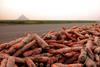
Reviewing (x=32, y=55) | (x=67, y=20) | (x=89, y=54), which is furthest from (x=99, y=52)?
(x=67, y=20)

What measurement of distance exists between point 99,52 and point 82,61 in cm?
32

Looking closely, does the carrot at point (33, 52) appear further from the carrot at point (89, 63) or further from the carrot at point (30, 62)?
the carrot at point (89, 63)

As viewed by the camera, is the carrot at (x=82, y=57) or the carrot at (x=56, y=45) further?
the carrot at (x=56, y=45)

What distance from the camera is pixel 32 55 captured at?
5.79 ft

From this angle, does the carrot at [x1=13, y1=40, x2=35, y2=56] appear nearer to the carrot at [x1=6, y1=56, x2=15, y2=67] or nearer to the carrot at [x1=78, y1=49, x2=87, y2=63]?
the carrot at [x1=6, y1=56, x2=15, y2=67]

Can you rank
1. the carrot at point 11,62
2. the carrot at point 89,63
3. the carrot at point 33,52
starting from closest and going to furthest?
the carrot at point 11,62, the carrot at point 89,63, the carrot at point 33,52

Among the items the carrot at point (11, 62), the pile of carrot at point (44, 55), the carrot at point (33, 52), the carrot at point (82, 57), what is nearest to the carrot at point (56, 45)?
the pile of carrot at point (44, 55)

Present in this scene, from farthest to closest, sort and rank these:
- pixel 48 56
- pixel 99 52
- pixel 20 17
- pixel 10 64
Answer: pixel 20 17
pixel 99 52
pixel 48 56
pixel 10 64

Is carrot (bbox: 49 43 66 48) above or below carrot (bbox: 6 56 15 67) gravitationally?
above

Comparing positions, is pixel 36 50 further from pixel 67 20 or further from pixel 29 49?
pixel 67 20

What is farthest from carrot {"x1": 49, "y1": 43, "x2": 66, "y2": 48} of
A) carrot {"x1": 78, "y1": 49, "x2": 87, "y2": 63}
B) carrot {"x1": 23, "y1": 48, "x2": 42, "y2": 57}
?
carrot {"x1": 78, "y1": 49, "x2": 87, "y2": 63}

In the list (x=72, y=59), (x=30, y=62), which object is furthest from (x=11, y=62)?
(x=72, y=59)

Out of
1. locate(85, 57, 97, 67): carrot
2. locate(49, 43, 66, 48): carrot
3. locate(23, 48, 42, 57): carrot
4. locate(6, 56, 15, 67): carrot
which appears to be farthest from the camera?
locate(49, 43, 66, 48): carrot

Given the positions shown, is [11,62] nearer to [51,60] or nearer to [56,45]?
[51,60]
